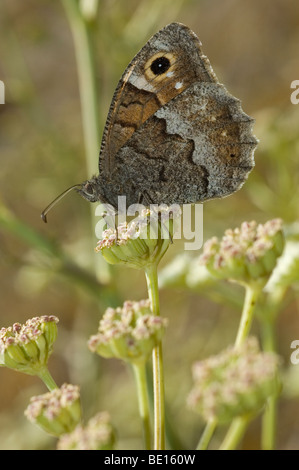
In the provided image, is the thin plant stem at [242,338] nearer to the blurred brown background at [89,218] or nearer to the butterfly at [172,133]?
the butterfly at [172,133]

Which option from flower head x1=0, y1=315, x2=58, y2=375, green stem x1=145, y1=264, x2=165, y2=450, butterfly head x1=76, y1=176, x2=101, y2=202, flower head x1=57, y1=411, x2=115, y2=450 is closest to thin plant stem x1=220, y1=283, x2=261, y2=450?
green stem x1=145, y1=264, x2=165, y2=450

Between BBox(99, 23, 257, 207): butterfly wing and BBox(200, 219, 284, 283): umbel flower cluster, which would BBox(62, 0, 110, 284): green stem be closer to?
BBox(99, 23, 257, 207): butterfly wing

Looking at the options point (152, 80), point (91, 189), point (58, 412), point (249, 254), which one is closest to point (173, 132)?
point (152, 80)

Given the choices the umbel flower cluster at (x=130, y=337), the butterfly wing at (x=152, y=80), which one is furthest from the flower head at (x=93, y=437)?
the butterfly wing at (x=152, y=80)
